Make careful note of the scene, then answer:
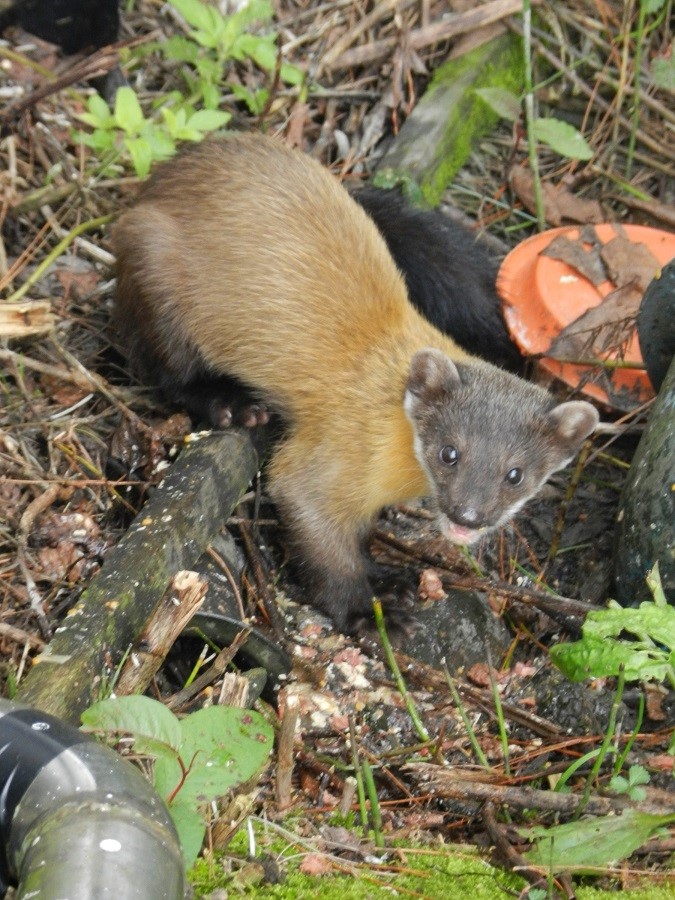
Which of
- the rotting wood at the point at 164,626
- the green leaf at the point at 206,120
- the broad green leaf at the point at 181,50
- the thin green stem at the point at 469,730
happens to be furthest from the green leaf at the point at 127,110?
the thin green stem at the point at 469,730

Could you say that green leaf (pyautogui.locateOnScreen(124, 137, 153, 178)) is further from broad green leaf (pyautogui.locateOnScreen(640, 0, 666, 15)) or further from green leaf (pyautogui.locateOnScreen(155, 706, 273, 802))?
broad green leaf (pyautogui.locateOnScreen(640, 0, 666, 15))

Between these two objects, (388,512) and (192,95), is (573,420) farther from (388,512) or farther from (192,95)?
(192,95)

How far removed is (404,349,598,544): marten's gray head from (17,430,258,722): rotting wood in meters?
0.79

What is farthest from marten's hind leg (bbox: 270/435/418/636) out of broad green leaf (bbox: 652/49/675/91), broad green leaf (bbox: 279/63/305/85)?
broad green leaf (bbox: 652/49/675/91)

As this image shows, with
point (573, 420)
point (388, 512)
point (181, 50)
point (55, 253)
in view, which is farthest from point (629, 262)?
point (55, 253)

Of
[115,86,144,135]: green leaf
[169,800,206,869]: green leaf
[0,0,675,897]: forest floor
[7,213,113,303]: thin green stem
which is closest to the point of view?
[169,800,206,869]: green leaf

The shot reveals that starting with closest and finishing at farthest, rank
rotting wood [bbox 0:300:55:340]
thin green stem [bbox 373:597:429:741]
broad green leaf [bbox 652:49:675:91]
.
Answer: thin green stem [bbox 373:597:429:741], rotting wood [bbox 0:300:55:340], broad green leaf [bbox 652:49:675:91]

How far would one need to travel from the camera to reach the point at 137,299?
4859mm

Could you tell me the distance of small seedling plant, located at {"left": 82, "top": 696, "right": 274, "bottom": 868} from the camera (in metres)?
2.84

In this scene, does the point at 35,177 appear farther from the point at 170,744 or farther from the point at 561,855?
the point at 561,855

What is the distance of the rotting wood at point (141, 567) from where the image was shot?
318 centimetres

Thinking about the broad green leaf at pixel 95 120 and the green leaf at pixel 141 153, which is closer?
the green leaf at pixel 141 153

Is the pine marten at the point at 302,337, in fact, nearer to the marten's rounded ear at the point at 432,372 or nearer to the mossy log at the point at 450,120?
the marten's rounded ear at the point at 432,372

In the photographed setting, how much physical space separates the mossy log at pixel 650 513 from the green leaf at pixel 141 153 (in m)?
2.57
